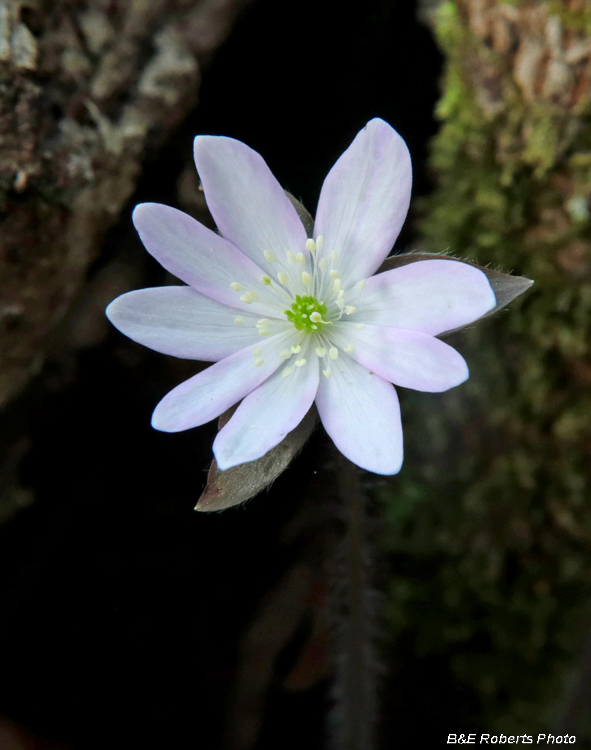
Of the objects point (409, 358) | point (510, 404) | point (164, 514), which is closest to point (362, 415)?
point (409, 358)

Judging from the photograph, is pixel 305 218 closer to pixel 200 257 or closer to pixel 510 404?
pixel 200 257

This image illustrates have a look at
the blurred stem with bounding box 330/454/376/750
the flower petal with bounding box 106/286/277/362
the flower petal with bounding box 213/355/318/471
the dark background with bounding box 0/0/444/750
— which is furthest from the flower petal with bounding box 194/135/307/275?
the dark background with bounding box 0/0/444/750

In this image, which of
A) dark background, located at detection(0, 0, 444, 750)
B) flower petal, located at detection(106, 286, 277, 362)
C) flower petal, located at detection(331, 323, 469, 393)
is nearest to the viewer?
flower petal, located at detection(331, 323, 469, 393)

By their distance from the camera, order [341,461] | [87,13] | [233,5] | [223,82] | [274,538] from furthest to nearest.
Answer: [274,538], [223,82], [233,5], [87,13], [341,461]

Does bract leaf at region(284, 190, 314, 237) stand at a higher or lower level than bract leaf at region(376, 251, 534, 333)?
higher

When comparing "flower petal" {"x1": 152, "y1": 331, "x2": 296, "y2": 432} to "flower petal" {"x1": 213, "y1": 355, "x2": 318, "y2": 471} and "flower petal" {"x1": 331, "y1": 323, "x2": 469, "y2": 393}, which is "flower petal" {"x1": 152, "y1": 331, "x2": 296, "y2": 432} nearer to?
"flower petal" {"x1": 213, "y1": 355, "x2": 318, "y2": 471}

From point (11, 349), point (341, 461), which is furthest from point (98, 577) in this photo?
point (341, 461)

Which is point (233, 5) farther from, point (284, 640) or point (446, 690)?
point (446, 690)
